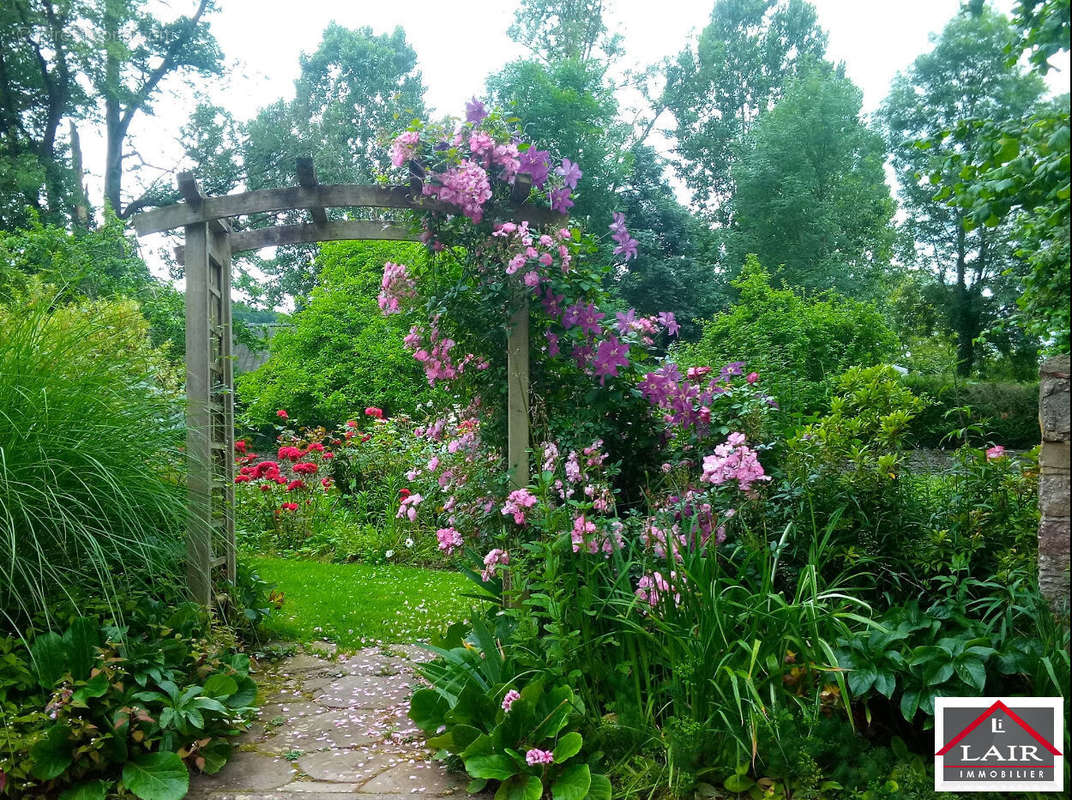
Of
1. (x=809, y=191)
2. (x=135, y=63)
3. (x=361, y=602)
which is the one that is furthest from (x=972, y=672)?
(x=809, y=191)

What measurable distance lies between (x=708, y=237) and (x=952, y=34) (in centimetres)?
1585

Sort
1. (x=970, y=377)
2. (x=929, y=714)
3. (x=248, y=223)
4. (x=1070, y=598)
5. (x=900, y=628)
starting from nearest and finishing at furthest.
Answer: (x=1070, y=598)
(x=929, y=714)
(x=900, y=628)
(x=970, y=377)
(x=248, y=223)

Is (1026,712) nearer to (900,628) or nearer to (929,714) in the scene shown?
(929,714)

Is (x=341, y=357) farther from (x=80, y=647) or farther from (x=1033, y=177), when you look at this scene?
(x=1033, y=177)

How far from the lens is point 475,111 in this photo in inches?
135

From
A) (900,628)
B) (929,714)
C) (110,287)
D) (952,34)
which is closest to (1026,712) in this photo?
(929,714)

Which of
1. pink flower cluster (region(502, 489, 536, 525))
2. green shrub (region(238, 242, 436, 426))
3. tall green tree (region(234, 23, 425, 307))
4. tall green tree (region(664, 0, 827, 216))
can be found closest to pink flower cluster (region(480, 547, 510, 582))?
pink flower cluster (region(502, 489, 536, 525))

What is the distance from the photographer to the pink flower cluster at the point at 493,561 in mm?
2965

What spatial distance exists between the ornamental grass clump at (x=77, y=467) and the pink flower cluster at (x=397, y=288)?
1.21m

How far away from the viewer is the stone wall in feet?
6.77

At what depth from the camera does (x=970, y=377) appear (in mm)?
3256

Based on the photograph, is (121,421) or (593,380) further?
(593,380)

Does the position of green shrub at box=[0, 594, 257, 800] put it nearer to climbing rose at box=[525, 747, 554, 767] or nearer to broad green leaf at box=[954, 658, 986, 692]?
climbing rose at box=[525, 747, 554, 767]

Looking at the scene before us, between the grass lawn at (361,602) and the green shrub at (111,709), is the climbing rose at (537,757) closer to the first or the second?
the green shrub at (111,709)
